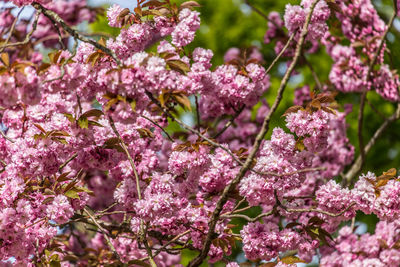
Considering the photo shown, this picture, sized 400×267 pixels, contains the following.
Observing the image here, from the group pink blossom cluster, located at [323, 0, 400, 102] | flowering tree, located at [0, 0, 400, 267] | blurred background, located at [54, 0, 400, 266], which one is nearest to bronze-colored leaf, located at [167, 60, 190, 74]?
flowering tree, located at [0, 0, 400, 267]

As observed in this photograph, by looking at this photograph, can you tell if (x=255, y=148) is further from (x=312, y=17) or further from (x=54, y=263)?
(x=312, y=17)

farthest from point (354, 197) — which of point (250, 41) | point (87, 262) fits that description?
point (250, 41)

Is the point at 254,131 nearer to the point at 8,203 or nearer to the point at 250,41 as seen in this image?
the point at 8,203

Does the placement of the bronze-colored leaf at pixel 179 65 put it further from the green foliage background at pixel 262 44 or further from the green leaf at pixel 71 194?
the green foliage background at pixel 262 44

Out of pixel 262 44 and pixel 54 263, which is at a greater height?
pixel 54 263

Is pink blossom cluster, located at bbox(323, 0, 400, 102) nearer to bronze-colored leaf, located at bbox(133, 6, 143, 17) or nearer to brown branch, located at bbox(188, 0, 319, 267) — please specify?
bronze-colored leaf, located at bbox(133, 6, 143, 17)

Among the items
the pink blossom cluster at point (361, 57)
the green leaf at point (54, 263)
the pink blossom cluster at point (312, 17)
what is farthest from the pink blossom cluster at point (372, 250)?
the green leaf at point (54, 263)

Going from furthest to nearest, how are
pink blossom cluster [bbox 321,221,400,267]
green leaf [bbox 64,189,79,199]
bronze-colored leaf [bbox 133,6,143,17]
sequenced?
pink blossom cluster [bbox 321,221,400,267] < bronze-colored leaf [bbox 133,6,143,17] < green leaf [bbox 64,189,79,199]

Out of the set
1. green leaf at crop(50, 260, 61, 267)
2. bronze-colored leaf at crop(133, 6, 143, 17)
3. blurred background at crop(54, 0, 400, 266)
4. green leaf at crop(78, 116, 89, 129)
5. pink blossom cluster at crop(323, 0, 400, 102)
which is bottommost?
blurred background at crop(54, 0, 400, 266)

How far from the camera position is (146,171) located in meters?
3.50

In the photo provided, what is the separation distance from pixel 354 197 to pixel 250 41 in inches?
372

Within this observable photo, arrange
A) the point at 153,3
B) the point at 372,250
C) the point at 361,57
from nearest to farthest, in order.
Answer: the point at 153,3 < the point at 372,250 < the point at 361,57

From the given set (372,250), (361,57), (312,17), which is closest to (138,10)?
(312,17)

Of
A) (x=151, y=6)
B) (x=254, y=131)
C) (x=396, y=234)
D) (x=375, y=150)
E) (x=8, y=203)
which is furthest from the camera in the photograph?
(x=375, y=150)
